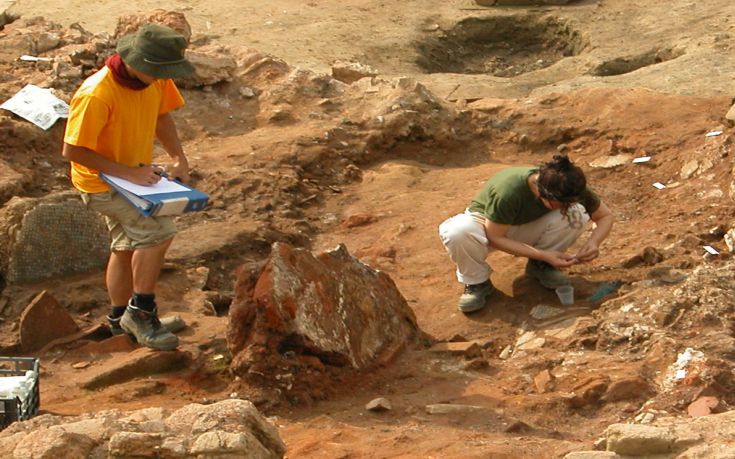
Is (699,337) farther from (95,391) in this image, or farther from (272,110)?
(272,110)

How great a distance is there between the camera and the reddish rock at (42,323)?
6.45 meters

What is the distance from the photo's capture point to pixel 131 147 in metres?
6.07

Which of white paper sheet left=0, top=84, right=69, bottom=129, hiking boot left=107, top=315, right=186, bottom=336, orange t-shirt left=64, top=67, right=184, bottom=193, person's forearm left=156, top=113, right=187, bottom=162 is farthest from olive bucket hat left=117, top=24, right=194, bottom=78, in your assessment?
white paper sheet left=0, top=84, right=69, bottom=129

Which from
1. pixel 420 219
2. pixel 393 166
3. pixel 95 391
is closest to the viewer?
pixel 95 391

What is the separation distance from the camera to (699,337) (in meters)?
5.96

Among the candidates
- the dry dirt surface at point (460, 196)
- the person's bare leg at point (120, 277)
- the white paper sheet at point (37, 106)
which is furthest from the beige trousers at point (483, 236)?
the white paper sheet at point (37, 106)

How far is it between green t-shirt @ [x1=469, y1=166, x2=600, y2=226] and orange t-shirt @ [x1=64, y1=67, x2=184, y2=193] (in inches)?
68.2

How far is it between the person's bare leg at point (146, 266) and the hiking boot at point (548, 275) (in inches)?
80.0

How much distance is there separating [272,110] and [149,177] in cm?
345

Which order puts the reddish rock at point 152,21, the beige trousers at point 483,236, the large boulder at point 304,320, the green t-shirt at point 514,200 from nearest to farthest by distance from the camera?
the large boulder at point 304,320 < the green t-shirt at point 514,200 < the beige trousers at point 483,236 < the reddish rock at point 152,21

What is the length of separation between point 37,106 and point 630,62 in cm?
531

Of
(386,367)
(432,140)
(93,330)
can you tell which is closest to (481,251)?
(386,367)

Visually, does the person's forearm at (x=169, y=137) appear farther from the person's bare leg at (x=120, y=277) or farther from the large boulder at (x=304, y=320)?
the large boulder at (x=304, y=320)

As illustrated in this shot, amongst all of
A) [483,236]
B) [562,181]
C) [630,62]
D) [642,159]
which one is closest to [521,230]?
[483,236]
